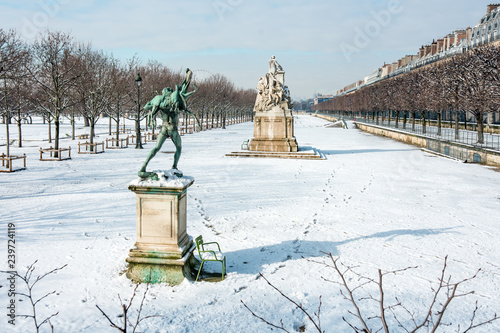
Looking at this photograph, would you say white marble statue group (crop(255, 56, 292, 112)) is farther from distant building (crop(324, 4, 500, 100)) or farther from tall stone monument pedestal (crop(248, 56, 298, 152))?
distant building (crop(324, 4, 500, 100))

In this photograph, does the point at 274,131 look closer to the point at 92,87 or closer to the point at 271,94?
the point at 271,94

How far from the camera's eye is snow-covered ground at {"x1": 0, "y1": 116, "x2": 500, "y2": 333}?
5332 mm

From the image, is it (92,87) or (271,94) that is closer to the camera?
(271,94)

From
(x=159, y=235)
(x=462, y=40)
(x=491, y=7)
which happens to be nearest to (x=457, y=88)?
(x=491, y=7)

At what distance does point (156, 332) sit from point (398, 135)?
130 feet

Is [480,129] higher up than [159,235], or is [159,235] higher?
[480,129]

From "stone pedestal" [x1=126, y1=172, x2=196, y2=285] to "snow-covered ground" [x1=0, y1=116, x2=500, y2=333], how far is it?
29 centimetres

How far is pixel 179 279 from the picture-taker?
6137 mm

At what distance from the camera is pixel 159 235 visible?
6.31 m

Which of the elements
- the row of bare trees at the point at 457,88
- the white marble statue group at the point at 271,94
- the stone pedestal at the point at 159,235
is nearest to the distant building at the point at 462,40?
the row of bare trees at the point at 457,88

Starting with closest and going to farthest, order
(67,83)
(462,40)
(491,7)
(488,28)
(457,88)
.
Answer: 1. (67,83)
2. (457,88)
3. (488,28)
4. (491,7)
5. (462,40)

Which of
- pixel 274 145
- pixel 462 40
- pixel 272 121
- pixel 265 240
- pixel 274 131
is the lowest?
pixel 265 240

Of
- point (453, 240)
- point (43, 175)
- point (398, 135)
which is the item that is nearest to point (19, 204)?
point (43, 175)

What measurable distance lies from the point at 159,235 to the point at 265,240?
2.67 meters
